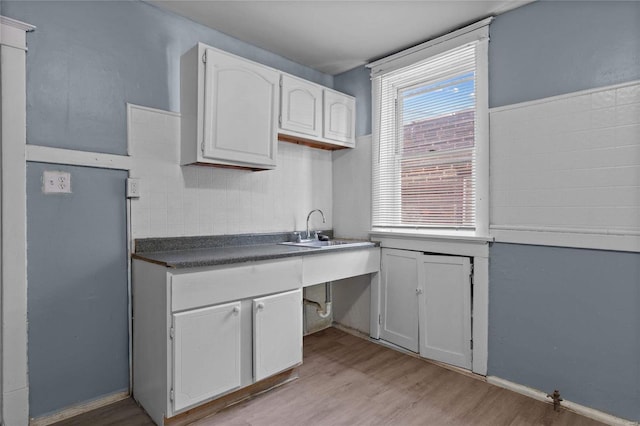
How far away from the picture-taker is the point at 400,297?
2.97 metres

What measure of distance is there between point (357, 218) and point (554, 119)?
1.77 meters

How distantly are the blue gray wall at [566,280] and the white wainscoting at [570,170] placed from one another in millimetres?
76

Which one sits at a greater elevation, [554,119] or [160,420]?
[554,119]

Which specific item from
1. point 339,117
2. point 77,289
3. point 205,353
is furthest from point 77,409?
point 339,117

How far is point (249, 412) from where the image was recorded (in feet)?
6.74

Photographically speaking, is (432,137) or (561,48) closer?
(561,48)

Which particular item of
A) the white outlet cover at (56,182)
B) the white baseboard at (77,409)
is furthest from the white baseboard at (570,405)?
the white outlet cover at (56,182)

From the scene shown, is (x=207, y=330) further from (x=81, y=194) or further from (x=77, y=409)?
(x=81, y=194)

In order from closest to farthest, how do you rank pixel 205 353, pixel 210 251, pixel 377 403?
pixel 205 353 → pixel 377 403 → pixel 210 251

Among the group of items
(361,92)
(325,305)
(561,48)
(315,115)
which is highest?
(361,92)

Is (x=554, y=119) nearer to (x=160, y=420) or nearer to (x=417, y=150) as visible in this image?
(x=417, y=150)

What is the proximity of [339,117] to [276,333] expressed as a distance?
2.00 meters

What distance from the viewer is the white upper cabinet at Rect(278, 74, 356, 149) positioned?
9.08 ft

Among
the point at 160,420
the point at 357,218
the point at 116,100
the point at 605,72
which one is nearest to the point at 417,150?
the point at 357,218
